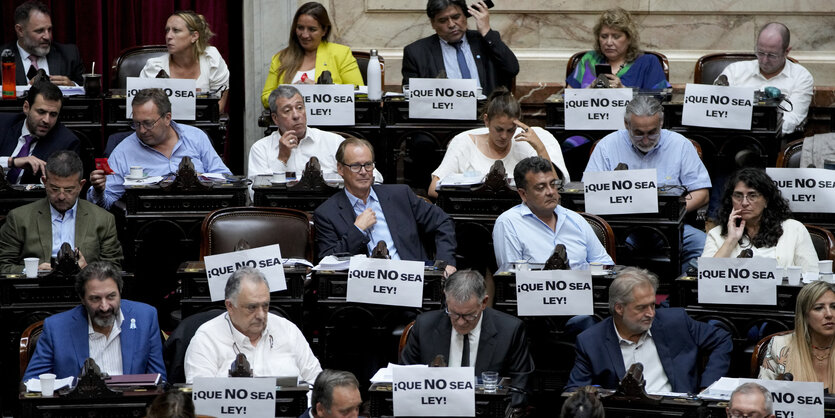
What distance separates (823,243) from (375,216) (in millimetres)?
2389

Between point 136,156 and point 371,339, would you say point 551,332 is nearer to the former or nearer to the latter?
point 371,339

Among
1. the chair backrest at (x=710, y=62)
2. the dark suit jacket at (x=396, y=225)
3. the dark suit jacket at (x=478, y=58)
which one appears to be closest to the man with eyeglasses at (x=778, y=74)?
the chair backrest at (x=710, y=62)

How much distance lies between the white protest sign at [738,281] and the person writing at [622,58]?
2.53 metres

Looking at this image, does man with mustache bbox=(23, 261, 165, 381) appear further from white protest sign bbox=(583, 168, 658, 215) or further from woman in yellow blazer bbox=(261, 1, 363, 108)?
woman in yellow blazer bbox=(261, 1, 363, 108)

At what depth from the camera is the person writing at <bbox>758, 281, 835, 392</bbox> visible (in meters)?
6.26

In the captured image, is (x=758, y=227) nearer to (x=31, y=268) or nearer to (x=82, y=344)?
(x=82, y=344)

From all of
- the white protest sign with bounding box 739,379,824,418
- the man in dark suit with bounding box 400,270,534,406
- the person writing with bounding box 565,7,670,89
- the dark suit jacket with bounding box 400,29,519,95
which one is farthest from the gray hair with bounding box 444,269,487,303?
the dark suit jacket with bounding box 400,29,519,95

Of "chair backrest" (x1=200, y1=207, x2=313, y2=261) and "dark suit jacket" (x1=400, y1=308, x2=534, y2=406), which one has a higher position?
"chair backrest" (x1=200, y1=207, x2=313, y2=261)

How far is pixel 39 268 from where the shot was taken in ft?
23.3

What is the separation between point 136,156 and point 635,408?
381 centimetres

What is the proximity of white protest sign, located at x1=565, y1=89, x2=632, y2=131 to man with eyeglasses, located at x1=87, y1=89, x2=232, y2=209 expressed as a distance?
7.13 feet

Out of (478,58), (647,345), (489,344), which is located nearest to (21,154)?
(478,58)

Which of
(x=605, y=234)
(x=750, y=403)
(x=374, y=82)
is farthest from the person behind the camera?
(x=374, y=82)

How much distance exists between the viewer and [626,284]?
21.0 feet
